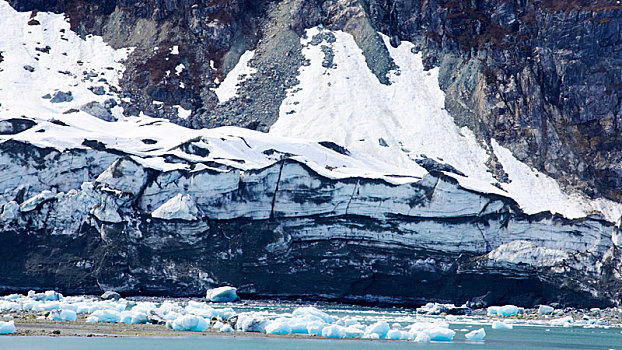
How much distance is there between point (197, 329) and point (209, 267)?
81.5 feet

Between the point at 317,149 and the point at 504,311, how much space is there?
25.3 metres

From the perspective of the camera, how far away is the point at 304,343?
4509cm

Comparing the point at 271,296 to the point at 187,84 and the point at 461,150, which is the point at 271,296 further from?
the point at 187,84

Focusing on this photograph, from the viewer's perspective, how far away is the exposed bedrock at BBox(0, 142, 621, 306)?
238 feet

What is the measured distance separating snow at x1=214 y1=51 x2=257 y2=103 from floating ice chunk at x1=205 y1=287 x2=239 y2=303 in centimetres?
3811

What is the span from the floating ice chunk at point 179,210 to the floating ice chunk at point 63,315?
2238cm

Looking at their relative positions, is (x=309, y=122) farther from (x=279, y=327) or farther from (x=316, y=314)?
(x=279, y=327)

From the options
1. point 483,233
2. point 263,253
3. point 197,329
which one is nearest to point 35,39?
point 263,253

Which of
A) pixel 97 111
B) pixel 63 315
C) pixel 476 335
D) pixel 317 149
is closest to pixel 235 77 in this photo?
pixel 97 111

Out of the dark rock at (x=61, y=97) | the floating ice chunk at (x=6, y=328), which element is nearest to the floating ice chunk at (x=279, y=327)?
the floating ice chunk at (x=6, y=328)

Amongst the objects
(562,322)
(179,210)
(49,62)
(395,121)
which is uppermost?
(49,62)

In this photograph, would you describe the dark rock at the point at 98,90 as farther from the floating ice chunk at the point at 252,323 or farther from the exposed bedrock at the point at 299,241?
the floating ice chunk at the point at 252,323

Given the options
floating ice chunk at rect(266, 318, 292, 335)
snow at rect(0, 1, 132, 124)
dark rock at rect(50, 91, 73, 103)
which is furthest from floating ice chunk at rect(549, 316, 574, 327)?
dark rock at rect(50, 91, 73, 103)

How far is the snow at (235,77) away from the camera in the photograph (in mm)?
104938
